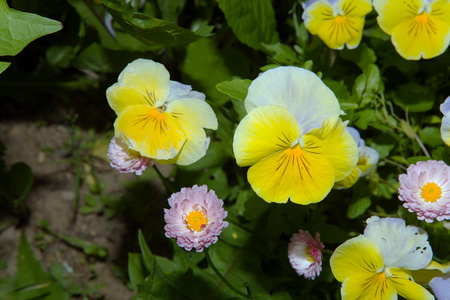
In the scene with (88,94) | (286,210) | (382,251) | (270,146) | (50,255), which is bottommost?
(50,255)

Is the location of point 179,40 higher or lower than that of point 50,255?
higher

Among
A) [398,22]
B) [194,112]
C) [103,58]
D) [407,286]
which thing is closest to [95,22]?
[103,58]

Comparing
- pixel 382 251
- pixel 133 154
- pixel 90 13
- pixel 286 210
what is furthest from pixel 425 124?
pixel 90 13

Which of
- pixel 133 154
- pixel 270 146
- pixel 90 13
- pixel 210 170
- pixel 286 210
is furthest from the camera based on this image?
pixel 90 13

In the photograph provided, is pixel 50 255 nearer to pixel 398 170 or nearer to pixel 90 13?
pixel 90 13

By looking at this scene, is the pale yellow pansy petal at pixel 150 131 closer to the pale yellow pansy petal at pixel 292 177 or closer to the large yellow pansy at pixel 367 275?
the pale yellow pansy petal at pixel 292 177

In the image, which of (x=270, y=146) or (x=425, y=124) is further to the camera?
(x=425, y=124)

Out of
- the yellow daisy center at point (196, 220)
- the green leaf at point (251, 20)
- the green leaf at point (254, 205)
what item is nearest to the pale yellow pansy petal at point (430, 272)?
the green leaf at point (254, 205)
